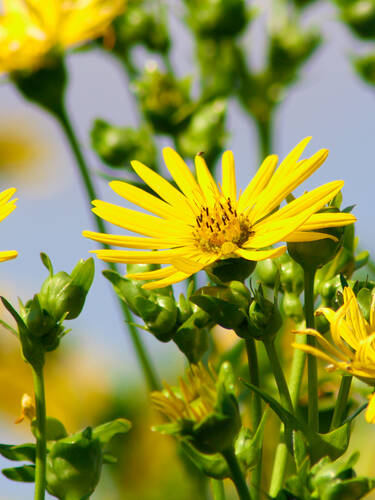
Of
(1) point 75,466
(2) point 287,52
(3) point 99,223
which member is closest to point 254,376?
(1) point 75,466

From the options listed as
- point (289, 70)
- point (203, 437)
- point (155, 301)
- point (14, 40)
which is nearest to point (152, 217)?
point (155, 301)

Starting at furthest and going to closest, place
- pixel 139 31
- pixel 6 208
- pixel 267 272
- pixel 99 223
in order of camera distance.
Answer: pixel 139 31 < pixel 99 223 < pixel 267 272 < pixel 6 208

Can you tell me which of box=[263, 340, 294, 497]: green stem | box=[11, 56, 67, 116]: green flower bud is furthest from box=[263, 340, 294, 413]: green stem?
box=[11, 56, 67, 116]: green flower bud

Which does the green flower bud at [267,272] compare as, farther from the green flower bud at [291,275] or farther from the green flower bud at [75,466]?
the green flower bud at [75,466]

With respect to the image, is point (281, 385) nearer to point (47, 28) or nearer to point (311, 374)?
point (311, 374)

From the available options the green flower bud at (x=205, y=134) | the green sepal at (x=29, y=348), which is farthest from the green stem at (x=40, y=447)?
the green flower bud at (x=205, y=134)

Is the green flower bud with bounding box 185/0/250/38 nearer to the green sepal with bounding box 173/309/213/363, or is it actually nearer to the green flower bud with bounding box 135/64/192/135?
the green flower bud with bounding box 135/64/192/135

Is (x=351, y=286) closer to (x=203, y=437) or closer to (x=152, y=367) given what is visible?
(x=203, y=437)
